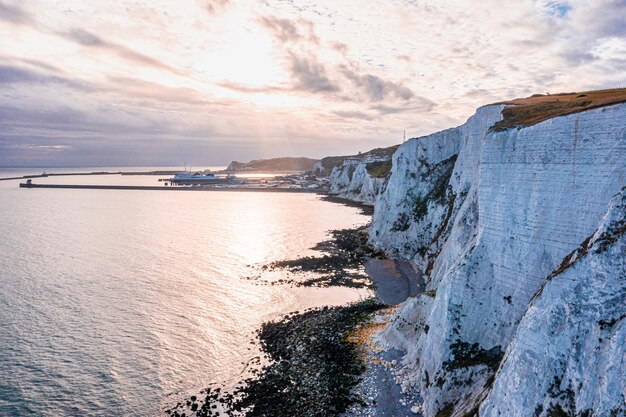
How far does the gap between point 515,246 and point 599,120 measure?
829 centimetres

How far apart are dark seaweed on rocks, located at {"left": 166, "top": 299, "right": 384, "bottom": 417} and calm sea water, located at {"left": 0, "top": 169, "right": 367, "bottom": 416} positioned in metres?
2.18

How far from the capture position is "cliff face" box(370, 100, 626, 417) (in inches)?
544

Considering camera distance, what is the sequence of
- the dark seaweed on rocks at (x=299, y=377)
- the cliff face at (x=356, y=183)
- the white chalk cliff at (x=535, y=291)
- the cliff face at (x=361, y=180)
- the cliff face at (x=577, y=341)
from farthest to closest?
the cliff face at (x=356, y=183)
the cliff face at (x=361, y=180)
the dark seaweed on rocks at (x=299, y=377)
the white chalk cliff at (x=535, y=291)
the cliff face at (x=577, y=341)

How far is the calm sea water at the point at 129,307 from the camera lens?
90.5 feet

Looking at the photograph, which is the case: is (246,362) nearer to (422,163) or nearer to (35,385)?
(35,385)

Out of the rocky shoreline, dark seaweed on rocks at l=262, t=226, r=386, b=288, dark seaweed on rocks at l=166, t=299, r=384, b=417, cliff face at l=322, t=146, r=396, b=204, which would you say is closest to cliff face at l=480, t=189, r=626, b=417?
the rocky shoreline

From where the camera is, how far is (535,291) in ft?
68.6

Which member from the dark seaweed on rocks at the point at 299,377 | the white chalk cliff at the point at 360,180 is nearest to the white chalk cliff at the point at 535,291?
the dark seaweed on rocks at the point at 299,377

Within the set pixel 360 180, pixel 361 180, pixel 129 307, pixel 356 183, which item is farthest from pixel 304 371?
pixel 356 183

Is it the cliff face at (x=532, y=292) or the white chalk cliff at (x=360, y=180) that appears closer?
the cliff face at (x=532, y=292)

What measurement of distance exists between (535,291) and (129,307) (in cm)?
4073

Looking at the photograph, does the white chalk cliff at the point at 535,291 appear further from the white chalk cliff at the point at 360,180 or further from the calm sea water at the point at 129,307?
the white chalk cliff at the point at 360,180

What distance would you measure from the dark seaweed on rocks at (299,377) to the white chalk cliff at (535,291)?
4.99 m

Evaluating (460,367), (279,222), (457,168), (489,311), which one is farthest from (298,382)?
(279,222)
